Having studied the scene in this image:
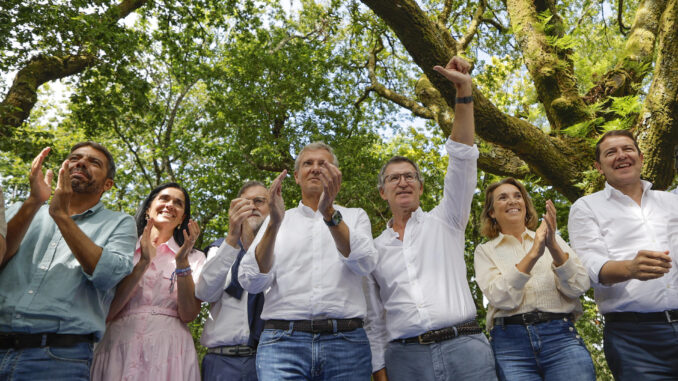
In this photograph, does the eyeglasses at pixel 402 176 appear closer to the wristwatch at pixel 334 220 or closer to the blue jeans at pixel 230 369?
the wristwatch at pixel 334 220

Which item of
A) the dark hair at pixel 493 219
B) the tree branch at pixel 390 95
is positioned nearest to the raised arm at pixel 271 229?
the dark hair at pixel 493 219

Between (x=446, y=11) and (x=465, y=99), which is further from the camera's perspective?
(x=446, y=11)

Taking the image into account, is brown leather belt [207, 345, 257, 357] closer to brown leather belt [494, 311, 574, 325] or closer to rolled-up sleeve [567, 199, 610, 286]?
brown leather belt [494, 311, 574, 325]

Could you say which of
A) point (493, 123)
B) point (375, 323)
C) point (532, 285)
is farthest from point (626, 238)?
point (493, 123)

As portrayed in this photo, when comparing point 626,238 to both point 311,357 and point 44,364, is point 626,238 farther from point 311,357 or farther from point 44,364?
point 44,364

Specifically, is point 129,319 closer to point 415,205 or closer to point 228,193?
point 415,205

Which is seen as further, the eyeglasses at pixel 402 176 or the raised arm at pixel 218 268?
the eyeglasses at pixel 402 176

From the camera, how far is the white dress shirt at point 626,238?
2.77 meters

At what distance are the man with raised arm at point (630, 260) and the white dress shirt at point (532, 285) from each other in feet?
0.37

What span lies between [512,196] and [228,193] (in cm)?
995

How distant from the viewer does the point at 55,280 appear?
2561mm

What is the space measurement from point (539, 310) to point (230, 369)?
6.54ft

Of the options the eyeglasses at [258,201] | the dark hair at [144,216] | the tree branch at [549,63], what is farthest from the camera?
the tree branch at [549,63]

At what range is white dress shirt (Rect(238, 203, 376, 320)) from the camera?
262 cm
